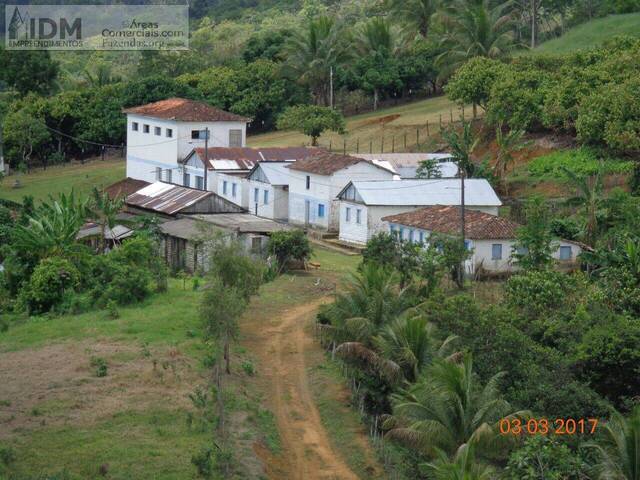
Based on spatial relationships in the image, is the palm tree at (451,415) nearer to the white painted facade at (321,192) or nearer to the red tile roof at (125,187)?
the white painted facade at (321,192)

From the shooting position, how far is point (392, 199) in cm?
4756

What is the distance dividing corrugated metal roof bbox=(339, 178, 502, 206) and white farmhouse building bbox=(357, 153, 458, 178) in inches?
152

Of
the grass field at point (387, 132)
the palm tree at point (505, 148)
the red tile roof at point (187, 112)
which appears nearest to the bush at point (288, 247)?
the palm tree at point (505, 148)

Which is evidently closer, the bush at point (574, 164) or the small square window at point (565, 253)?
the small square window at point (565, 253)

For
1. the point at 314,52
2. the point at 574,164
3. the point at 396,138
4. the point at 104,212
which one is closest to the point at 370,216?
the point at 574,164

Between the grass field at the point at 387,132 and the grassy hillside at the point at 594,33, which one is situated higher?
the grassy hillside at the point at 594,33

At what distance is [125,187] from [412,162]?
1292cm

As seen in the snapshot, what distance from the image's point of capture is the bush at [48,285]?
36.2 meters

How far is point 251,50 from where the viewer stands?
78.6 m

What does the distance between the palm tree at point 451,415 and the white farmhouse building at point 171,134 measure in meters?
34.7

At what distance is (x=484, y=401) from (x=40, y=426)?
27.8 ft

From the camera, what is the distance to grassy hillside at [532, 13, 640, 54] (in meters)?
71.5

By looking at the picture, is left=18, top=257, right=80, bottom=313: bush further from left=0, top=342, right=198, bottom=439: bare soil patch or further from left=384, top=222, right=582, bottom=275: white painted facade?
left=384, top=222, right=582, bottom=275: white painted facade
